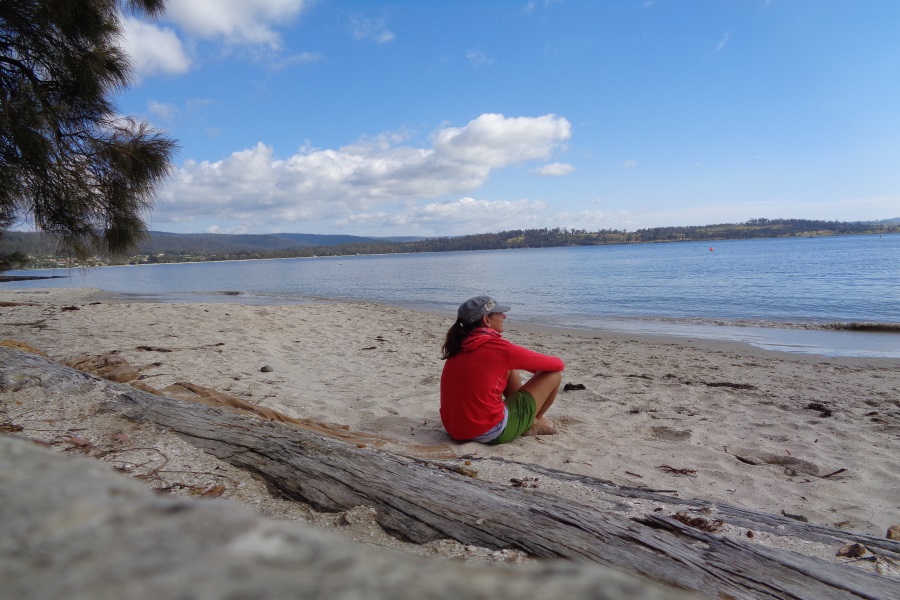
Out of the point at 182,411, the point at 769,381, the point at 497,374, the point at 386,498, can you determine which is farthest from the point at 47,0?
the point at 769,381

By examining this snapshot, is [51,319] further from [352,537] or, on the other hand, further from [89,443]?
[352,537]

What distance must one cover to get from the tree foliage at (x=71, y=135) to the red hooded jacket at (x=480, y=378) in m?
4.47

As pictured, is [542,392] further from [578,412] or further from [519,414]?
[578,412]

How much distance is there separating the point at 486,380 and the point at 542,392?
567 millimetres

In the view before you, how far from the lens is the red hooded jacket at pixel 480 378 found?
468 cm

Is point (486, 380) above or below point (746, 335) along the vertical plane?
above

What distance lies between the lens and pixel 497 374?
4.73 metres

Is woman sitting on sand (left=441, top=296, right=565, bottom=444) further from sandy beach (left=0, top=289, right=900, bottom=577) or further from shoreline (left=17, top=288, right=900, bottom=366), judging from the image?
shoreline (left=17, top=288, right=900, bottom=366)

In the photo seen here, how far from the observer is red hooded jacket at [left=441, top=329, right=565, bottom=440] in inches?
184

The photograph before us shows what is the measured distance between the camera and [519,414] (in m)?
4.85

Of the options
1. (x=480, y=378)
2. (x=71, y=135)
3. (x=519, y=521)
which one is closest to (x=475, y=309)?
(x=480, y=378)

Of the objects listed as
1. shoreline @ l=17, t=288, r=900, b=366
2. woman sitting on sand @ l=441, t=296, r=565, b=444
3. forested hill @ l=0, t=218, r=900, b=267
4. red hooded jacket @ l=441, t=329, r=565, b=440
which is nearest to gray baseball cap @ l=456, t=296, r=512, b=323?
woman sitting on sand @ l=441, t=296, r=565, b=444

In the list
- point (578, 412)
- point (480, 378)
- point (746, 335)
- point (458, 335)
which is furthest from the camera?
point (746, 335)

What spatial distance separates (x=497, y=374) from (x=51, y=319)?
33.9 feet
